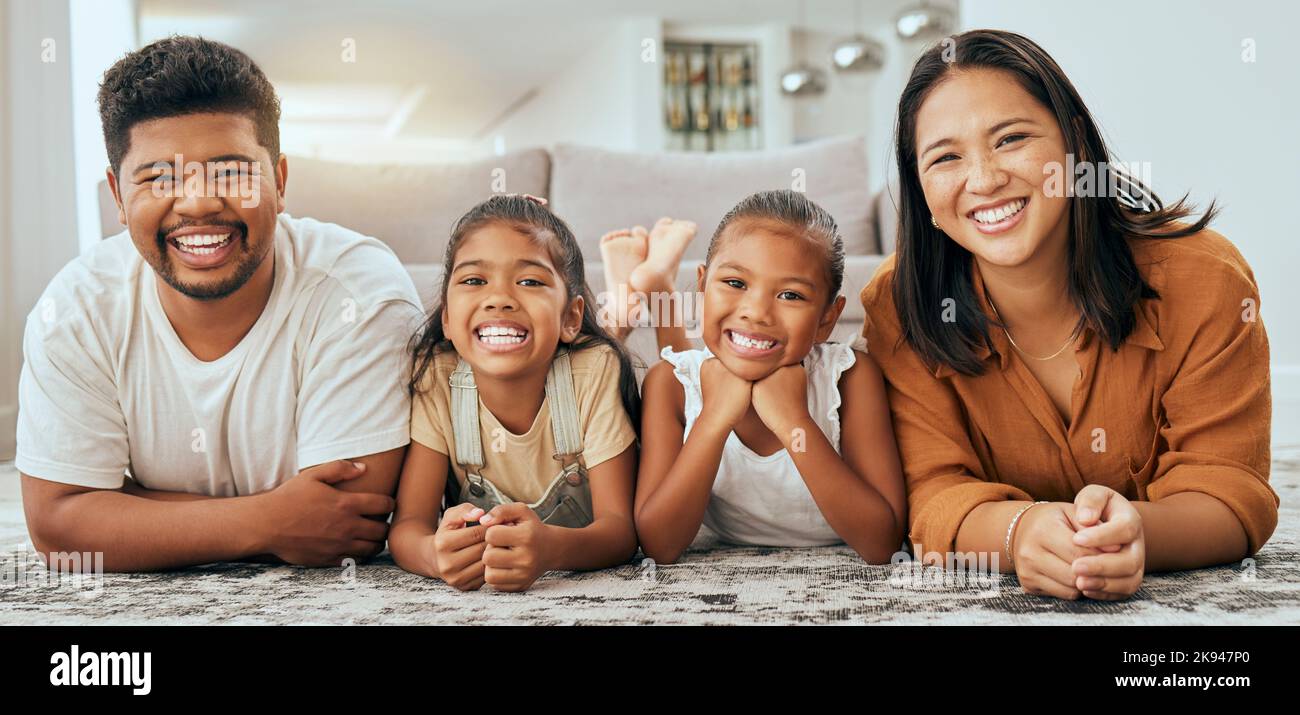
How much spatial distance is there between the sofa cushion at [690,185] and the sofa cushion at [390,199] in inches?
11.6

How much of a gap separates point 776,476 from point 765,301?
262 mm

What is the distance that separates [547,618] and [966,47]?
2.98ft

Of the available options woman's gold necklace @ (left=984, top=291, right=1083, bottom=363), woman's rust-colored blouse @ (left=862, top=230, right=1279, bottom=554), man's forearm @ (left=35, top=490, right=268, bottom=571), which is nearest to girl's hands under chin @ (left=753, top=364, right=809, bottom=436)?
woman's rust-colored blouse @ (left=862, top=230, right=1279, bottom=554)

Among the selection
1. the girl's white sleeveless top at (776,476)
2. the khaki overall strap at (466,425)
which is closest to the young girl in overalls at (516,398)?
the khaki overall strap at (466,425)

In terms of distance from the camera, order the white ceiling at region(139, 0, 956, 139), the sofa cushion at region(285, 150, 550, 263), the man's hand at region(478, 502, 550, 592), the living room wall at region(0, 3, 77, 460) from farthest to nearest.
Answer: the white ceiling at region(139, 0, 956, 139) < the sofa cushion at region(285, 150, 550, 263) < the living room wall at region(0, 3, 77, 460) < the man's hand at region(478, 502, 550, 592)

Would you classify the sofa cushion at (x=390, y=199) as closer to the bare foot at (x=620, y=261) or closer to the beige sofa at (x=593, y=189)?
the beige sofa at (x=593, y=189)

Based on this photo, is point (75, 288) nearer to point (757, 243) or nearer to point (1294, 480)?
point (757, 243)

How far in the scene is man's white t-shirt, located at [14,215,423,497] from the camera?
1384mm

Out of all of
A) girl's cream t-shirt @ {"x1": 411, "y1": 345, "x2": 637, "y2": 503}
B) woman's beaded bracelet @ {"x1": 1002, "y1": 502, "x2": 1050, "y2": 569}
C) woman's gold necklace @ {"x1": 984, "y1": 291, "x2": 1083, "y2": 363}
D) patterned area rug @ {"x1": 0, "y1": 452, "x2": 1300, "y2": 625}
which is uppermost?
woman's gold necklace @ {"x1": 984, "y1": 291, "x2": 1083, "y2": 363}

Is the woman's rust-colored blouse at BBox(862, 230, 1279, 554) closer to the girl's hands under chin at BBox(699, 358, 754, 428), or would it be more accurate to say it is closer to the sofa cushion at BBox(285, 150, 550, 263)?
the girl's hands under chin at BBox(699, 358, 754, 428)

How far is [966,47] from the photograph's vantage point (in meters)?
1.39

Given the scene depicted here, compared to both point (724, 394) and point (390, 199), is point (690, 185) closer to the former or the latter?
point (390, 199)

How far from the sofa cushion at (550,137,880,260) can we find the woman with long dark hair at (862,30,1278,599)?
195 cm

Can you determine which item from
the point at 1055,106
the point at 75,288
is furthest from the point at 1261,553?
the point at 75,288
